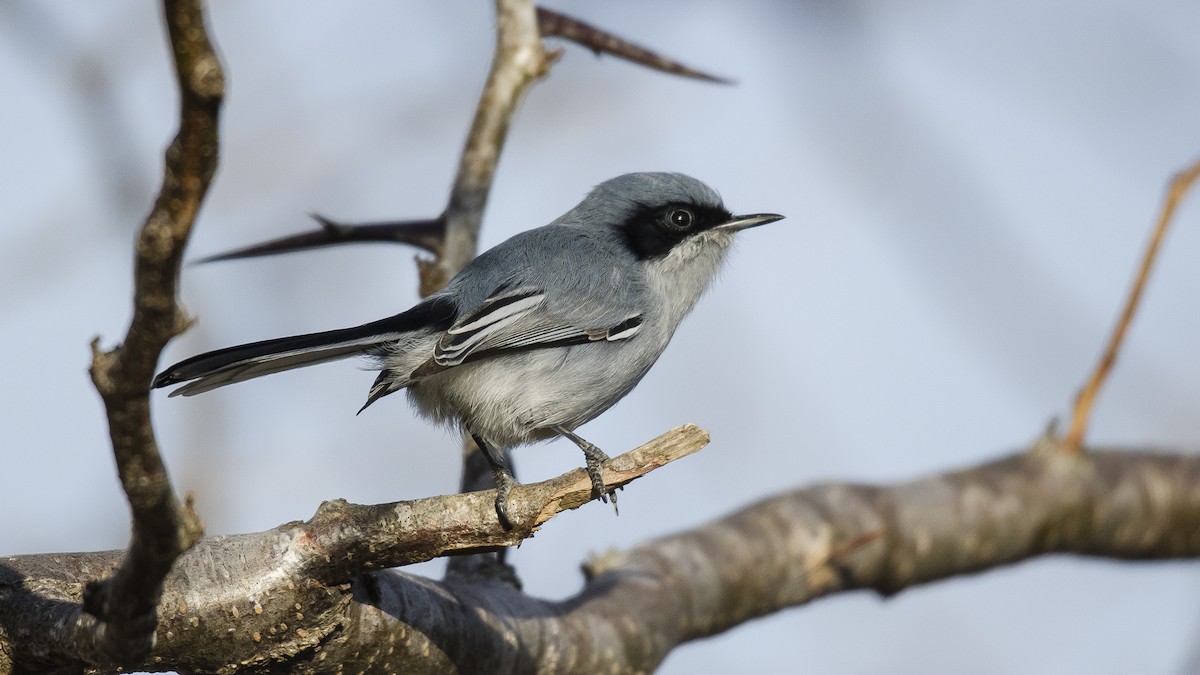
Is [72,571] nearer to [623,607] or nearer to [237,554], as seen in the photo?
[237,554]

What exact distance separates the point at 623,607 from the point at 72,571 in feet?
5.40

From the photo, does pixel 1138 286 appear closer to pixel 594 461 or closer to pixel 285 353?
pixel 594 461

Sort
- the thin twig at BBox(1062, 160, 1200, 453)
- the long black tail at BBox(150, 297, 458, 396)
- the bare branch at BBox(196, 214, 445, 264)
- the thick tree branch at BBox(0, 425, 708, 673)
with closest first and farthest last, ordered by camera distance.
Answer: the thick tree branch at BBox(0, 425, 708, 673) → the long black tail at BBox(150, 297, 458, 396) → the thin twig at BBox(1062, 160, 1200, 453) → the bare branch at BBox(196, 214, 445, 264)

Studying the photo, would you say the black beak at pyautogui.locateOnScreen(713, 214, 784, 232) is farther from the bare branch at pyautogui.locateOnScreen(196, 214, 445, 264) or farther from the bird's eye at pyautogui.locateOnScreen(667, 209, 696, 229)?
the bare branch at pyautogui.locateOnScreen(196, 214, 445, 264)

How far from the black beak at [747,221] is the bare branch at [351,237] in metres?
1.11

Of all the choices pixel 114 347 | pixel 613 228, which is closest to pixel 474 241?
pixel 613 228

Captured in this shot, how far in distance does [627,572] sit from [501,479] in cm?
100

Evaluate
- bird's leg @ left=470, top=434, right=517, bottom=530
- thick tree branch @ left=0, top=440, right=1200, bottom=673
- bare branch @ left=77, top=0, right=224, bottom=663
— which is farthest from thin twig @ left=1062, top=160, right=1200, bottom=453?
bare branch @ left=77, top=0, right=224, bottom=663

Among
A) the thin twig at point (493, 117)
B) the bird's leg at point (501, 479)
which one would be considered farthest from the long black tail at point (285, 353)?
the thin twig at point (493, 117)

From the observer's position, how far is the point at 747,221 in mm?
3992

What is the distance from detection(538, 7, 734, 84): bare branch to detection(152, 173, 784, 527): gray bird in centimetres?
74

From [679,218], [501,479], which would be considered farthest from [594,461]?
[679,218]

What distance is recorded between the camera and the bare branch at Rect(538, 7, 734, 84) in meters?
4.05

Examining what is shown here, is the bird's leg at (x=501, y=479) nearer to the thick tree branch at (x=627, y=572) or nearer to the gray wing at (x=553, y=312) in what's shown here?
the thick tree branch at (x=627, y=572)
